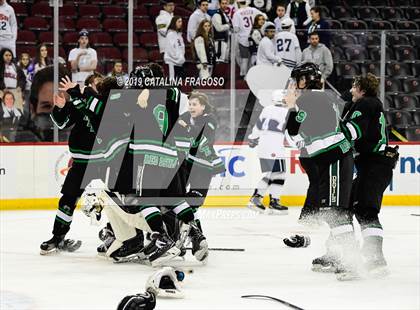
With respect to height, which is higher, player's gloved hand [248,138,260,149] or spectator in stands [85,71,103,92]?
spectator in stands [85,71,103,92]

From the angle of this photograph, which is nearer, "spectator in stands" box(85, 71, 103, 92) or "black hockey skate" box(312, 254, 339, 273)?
"black hockey skate" box(312, 254, 339, 273)

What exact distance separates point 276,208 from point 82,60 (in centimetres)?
298

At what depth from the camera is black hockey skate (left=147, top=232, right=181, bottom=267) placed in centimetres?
695

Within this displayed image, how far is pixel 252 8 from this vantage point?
1314cm

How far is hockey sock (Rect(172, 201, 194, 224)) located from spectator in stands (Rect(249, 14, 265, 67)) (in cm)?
517

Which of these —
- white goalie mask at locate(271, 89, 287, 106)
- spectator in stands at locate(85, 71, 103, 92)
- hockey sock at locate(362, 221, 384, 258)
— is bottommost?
hockey sock at locate(362, 221, 384, 258)

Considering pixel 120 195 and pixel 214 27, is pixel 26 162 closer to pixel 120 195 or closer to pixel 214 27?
pixel 214 27

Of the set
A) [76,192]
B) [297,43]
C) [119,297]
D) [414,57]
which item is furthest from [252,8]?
[119,297]

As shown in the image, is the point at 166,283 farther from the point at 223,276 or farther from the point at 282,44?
the point at 282,44

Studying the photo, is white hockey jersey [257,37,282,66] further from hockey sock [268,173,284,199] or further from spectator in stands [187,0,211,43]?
hockey sock [268,173,284,199]

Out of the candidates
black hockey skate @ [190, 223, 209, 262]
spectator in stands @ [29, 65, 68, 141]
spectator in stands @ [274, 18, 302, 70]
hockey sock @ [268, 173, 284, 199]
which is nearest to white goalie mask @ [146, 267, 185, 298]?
black hockey skate @ [190, 223, 209, 262]

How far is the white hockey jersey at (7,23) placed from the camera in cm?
1136

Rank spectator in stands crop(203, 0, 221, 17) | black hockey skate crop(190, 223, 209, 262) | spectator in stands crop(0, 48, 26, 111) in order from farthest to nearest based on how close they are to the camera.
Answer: spectator in stands crop(203, 0, 221, 17) → spectator in stands crop(0, 48, 26, 111) → black hockey skate crop(190, 223, 209, 262)

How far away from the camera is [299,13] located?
1363 cm
